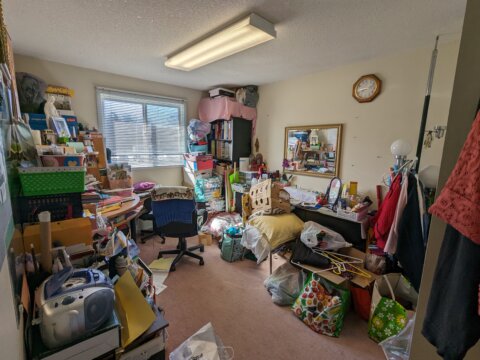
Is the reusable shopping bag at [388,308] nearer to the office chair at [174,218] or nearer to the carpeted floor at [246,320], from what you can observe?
the carpeted floor at [246,320]

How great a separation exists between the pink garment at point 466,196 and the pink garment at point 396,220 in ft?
3.81

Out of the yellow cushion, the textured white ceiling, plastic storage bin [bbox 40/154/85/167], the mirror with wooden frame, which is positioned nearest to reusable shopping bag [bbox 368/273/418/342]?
the yellow cushion

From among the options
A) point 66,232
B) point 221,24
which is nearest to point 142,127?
point 221,24

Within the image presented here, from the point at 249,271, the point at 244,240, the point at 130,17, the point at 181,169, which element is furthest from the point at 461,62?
the point at 181,169

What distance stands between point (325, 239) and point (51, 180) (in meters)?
2.23

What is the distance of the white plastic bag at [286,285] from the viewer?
2074 mm

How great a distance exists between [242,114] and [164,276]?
2.60m

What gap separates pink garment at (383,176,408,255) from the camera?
1.66 meters

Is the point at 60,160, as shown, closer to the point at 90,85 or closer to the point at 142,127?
the point at 90,85

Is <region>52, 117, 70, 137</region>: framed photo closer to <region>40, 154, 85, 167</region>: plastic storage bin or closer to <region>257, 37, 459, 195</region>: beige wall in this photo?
<region>40, 154, 85, 167</region>: plastic storage bin

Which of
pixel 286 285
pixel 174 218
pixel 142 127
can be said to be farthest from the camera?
pixel 142 127

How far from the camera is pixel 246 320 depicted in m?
1.88

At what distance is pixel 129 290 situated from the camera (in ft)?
4.29

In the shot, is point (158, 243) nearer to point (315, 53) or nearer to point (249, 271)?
point (249, 271)
